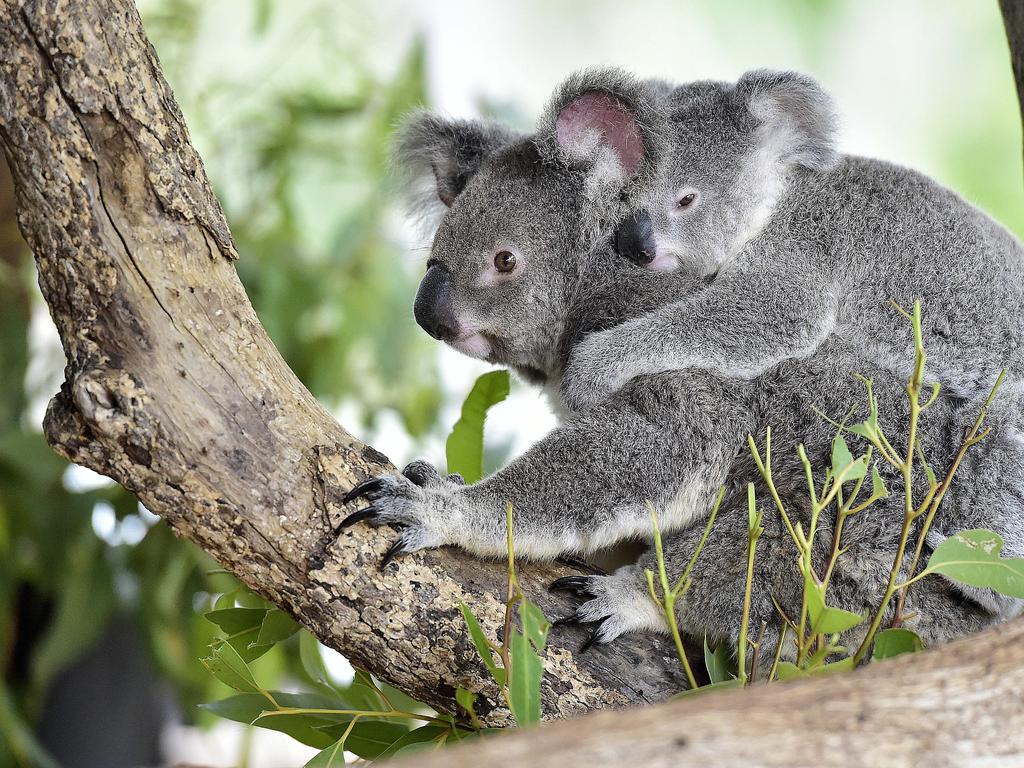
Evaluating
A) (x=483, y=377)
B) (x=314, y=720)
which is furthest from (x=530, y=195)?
(x=314, y=720)

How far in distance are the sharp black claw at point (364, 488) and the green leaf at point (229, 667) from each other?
316mm

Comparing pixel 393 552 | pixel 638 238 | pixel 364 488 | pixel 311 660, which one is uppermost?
pixel 638 238

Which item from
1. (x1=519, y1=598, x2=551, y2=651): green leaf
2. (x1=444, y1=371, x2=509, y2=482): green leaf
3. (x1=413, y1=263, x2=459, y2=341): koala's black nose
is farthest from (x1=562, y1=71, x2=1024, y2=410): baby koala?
(x1=519, y1=598, x2=551, y2=651): green leaf

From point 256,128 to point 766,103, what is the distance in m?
2.36

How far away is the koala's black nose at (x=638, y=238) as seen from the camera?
82.8 inches

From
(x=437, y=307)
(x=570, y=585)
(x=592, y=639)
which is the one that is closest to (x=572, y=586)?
(x=570, y=585)

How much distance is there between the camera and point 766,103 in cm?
221

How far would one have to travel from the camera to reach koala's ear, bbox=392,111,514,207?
97.0 inches

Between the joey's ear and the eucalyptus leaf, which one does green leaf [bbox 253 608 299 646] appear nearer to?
the eucalyptus leaf

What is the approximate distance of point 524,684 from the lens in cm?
135

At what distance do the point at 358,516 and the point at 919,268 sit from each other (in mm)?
1269

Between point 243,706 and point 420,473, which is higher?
point 420,473

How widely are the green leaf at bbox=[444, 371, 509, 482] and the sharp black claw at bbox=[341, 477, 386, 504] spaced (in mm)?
435

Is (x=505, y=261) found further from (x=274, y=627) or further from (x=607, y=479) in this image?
(x=274, y=627)
